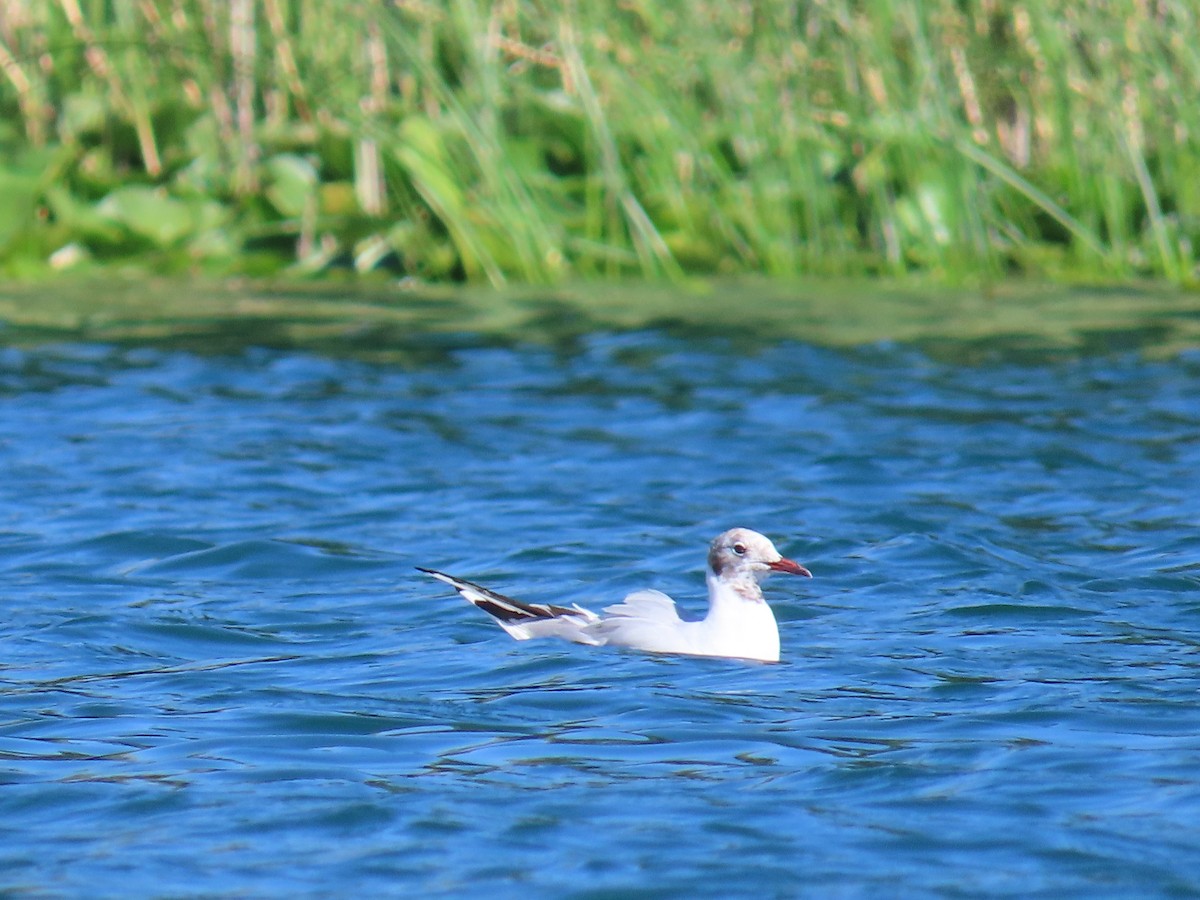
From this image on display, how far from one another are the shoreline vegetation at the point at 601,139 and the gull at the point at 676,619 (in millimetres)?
6321

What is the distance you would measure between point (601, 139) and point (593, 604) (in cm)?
594

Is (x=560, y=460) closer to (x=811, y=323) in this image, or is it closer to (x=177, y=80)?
(x=811, y=323)

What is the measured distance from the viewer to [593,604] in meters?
6.93

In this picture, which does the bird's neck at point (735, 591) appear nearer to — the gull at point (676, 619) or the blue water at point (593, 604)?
the gull at point (676, 619)

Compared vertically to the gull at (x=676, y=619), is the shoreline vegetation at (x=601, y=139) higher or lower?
higher

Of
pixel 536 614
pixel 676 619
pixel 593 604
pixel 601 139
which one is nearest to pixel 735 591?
pixel 676 619

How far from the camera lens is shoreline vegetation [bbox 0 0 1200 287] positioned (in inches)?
487

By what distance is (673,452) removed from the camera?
905 centimetres

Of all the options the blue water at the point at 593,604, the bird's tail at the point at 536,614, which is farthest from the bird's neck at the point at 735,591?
the bird's tail at the point at 536,614

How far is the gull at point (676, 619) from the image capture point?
19.6ft

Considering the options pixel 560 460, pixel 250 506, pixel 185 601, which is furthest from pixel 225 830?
pixel 560 460

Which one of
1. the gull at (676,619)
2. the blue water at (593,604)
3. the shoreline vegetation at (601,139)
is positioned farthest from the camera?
the shoreline vegetation at (601,139)

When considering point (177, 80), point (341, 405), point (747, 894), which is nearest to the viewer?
point (747, 894)

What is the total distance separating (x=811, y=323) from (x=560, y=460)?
348cm
